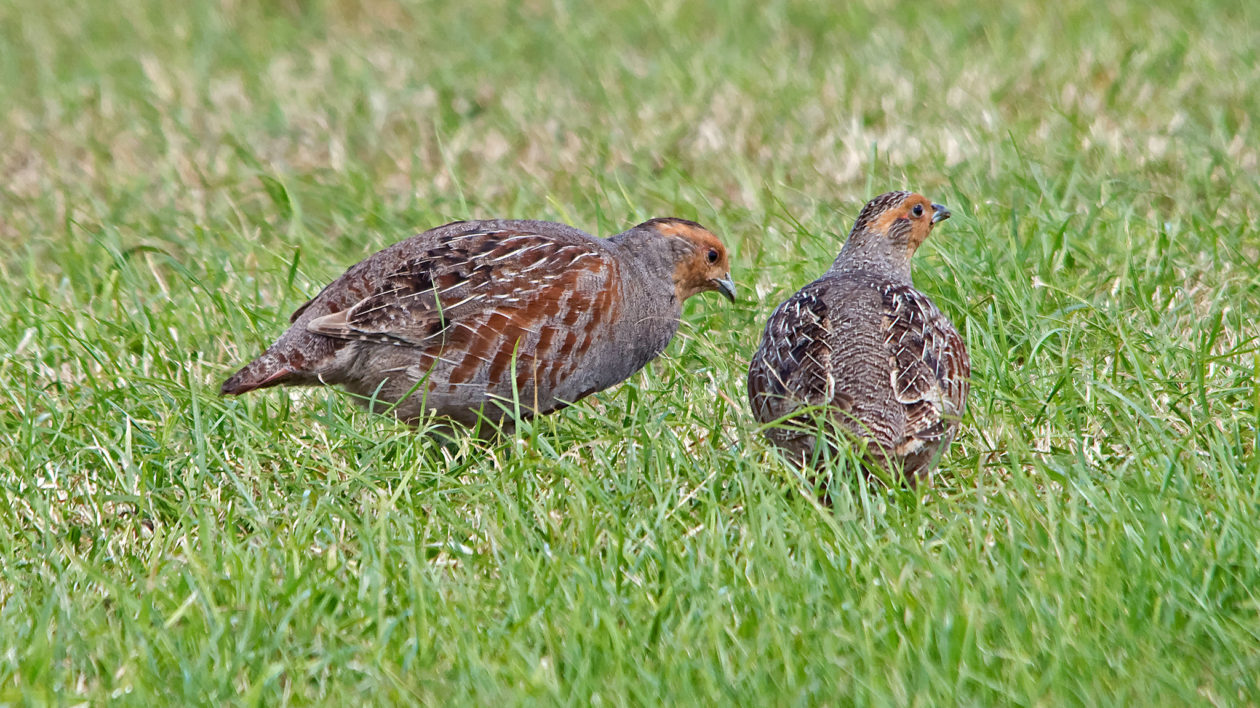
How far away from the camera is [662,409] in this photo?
14.7 feet

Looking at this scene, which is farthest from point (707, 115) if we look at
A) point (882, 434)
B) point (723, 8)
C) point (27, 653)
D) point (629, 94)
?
point (27, 653)

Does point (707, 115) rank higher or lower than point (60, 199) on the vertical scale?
higher

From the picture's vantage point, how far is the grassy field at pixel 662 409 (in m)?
3.02

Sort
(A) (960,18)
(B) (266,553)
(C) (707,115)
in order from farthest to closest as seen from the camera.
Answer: (A) (960,18) → (C) (707,115) → (B) (266,553)

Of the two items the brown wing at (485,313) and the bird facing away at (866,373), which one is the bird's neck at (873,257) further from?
the brown wing at (485,313)

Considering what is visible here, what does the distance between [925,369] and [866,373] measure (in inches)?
6.7

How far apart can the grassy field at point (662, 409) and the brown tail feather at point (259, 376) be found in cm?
9

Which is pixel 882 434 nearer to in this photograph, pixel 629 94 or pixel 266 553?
pixel 266 553

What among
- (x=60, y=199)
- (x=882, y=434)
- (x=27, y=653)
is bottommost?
(x=60, y=199)

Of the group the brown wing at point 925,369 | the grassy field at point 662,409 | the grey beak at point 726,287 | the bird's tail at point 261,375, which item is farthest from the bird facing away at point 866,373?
the bird's tail at point 261,375

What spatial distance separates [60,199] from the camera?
7.11 meters

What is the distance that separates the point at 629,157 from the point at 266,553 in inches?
156

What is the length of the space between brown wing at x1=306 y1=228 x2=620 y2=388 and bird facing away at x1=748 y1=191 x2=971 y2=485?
595mm

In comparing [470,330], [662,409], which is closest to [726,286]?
[662,409]
